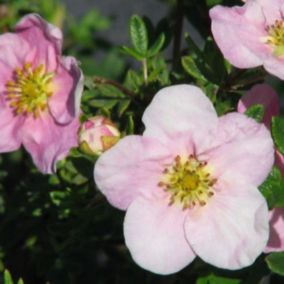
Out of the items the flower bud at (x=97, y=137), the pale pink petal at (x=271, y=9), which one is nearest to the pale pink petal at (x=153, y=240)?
the flower bud at (x=97, y=137)

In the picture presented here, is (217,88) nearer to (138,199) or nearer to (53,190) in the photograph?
(138,199)

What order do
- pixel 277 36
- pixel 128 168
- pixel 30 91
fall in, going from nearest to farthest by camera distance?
pixel 128 168 < pixel 277 36 < pixel 30 91

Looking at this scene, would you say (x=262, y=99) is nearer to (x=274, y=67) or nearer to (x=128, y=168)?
(x=274, y=67)

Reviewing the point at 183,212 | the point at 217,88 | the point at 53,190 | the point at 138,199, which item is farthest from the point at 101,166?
the point at 53,190

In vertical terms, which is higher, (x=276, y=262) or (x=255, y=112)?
(x=255, y=112)

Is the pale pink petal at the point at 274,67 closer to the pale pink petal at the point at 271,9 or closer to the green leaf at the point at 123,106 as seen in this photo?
the pale pink petal at the point at 271,9

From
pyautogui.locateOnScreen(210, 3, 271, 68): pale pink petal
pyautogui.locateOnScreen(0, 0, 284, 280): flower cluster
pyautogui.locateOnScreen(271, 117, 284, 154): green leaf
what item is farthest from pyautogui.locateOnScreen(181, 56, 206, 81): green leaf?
pyautogui.locateOnScreen(271, 117, 284, 154): green leaf

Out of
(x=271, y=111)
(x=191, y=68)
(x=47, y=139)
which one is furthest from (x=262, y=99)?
(x=47, y=139)
